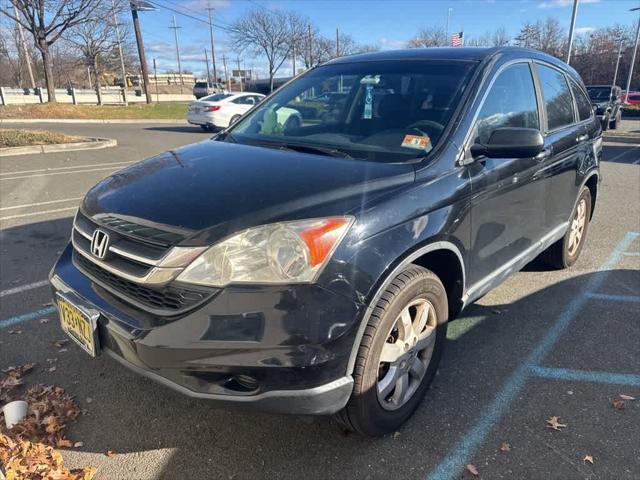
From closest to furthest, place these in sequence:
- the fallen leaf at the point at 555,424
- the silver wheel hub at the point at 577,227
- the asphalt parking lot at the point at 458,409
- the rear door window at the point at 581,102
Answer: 1. the asphalt parking lot at the point at 458,409
2. the fallen leaf at the point at 555,424
3. the rear door window at the point at 581,102
4. the silver wheel hub at the point at 577,227

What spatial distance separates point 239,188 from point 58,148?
37.9ft

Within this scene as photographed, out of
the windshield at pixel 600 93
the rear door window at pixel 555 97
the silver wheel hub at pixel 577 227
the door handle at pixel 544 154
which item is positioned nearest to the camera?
the door handle at pixel 544 154

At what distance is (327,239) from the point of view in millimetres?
1962

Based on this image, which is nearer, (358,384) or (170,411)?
(358,384)

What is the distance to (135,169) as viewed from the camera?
278cm

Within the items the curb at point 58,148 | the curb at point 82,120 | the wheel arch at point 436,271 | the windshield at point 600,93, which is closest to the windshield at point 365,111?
the wheel arch at point 436,271

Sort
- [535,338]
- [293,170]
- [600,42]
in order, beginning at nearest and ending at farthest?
[293,170]
[535,338]
[600,42]

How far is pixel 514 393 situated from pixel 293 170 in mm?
1830

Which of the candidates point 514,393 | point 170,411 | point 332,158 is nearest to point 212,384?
point 170,411

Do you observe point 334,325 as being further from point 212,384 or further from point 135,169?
point 135,169

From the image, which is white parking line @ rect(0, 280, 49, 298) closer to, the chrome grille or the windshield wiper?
the chrome grille

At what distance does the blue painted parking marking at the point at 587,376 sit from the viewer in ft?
9.61

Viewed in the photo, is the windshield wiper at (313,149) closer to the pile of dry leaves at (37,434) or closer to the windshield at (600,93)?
the pile of dry leaves at (37,434)

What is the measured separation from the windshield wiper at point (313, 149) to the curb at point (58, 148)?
10749 mm
